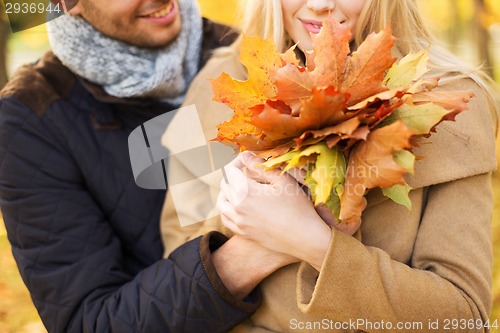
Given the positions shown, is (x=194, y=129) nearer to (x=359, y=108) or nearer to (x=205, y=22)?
(x=205, y=22)

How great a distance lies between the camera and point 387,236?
155 centimetres

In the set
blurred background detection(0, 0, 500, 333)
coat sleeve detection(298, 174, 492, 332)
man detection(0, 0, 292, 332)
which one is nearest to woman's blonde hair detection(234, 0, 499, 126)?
blurred background detection(0, 0, 500, 333)

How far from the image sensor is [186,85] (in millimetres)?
2205

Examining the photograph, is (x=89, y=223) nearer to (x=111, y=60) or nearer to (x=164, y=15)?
(x=111, y=60)

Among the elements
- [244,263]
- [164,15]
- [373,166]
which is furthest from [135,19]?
[373,166]

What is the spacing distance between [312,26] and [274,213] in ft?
1.71

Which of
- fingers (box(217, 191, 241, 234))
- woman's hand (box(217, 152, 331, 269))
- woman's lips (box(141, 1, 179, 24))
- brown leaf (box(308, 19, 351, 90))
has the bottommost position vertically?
fingers (box(217, 191, 241, 234))

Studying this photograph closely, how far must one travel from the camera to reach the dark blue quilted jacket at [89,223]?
67.7 inches

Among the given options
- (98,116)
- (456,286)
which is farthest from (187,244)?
(456,286)

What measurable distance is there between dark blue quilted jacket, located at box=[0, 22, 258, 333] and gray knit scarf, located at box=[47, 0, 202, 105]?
0.18 feet

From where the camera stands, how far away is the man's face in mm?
2014

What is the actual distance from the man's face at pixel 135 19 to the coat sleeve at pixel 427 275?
972mm

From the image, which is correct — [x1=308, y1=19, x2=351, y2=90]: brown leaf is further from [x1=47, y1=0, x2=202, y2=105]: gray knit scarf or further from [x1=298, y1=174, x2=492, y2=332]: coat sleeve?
[x1=47, y1=0, x2=202, y2=105]: gray knit scarf

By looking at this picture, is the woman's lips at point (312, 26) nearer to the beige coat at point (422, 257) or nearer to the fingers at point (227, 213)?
the beige coat at point (422, 257)
